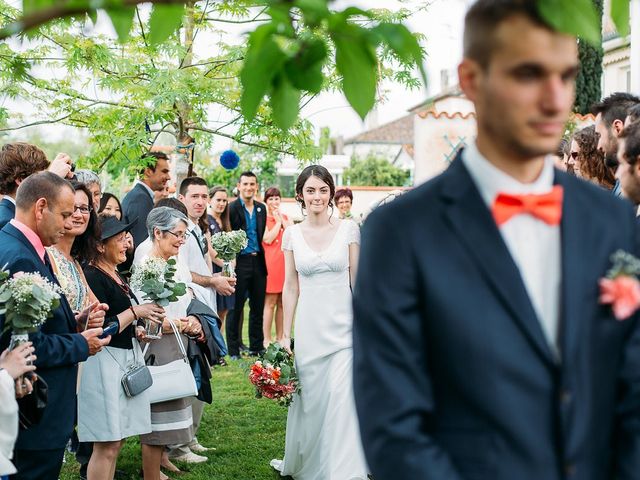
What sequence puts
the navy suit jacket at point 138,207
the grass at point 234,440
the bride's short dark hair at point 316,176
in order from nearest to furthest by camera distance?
the grass at point 234,440
the bride's short dark hair at point 316,176
the navy suit jacket at point 138,207

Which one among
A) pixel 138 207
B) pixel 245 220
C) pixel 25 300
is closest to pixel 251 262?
pixel 245 220

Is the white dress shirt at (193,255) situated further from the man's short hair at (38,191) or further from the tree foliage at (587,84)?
the tree foliage at (587,84)

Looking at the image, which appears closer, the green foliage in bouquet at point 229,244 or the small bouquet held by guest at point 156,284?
the small bouquet held by guest at point 156,284

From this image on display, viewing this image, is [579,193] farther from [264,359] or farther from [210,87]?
[210,87]

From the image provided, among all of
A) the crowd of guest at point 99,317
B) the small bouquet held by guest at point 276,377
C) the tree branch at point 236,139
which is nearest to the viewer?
the crowd of guest at point 99,317

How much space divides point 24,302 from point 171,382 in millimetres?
2204

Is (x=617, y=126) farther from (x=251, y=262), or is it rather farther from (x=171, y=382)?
(x=251, y=262)

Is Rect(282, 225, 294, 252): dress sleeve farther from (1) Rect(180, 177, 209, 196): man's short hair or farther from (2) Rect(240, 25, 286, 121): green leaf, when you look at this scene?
(2) Rect(240, 25, 286, 121): green leaf

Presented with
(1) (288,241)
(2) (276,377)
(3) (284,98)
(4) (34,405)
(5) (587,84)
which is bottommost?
(2) (276,377)

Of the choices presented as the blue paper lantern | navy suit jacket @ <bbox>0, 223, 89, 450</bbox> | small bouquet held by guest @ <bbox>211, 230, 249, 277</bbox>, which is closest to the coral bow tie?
navy suit jacket @ <bbox>0, 223, 89, 450</bbox>

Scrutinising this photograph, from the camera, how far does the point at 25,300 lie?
4230 millimetres

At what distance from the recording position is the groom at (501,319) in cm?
200

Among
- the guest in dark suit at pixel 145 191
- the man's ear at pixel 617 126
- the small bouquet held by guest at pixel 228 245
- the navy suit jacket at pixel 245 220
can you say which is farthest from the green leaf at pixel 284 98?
the navy suit jacket at pixel 245 220

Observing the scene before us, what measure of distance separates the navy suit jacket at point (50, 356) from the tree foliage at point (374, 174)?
48.1m
